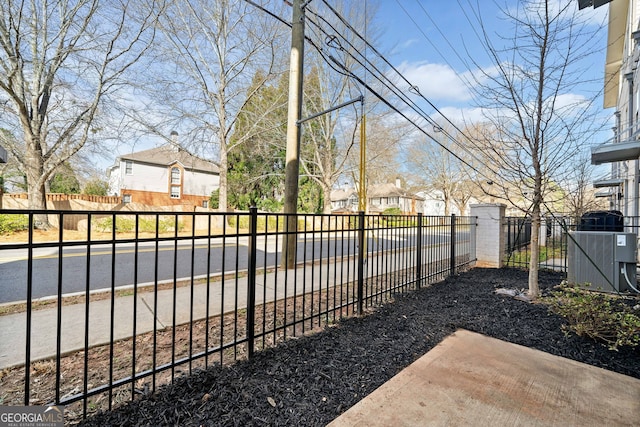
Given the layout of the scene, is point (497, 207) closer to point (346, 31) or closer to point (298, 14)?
point (298, 14)

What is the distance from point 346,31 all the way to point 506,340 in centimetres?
1615

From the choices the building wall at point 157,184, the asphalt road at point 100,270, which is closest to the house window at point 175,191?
the building wall at point 157,184

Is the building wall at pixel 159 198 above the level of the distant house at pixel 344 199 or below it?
below

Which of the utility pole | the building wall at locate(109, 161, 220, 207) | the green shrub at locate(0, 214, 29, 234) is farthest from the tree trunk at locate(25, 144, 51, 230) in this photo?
the building wall at locate(109, 161, 220, 207)

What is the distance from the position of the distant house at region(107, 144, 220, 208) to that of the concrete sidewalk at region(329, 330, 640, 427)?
81.1 ft

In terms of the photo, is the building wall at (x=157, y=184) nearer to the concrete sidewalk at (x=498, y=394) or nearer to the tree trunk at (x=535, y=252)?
the tree trunk at (x=535, y=252)

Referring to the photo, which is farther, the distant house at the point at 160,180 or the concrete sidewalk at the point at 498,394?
the distant house at the point at 160,180

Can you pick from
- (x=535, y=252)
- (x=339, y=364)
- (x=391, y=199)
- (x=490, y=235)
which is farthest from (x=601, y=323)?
(x=391, y=199)

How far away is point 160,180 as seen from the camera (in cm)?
2741

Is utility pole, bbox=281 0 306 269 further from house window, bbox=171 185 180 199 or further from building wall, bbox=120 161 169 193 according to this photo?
house window, bbox=171 185 180 199

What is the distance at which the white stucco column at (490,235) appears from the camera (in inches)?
284

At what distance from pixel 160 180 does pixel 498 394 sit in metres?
30.1

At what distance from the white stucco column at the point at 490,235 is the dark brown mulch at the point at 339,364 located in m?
2.96

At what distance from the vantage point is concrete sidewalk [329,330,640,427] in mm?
1940
